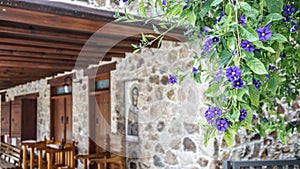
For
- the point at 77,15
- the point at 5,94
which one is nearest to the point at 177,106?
the point at 77,15

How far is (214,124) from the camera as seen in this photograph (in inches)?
Result: 39.8

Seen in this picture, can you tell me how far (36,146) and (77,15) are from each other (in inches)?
188

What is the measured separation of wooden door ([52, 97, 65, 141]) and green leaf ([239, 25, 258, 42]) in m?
6.96

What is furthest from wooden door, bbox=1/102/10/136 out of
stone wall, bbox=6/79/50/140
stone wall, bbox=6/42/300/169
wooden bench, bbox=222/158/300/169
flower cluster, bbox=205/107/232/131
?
flower cluster, bbox=205/107/232/131

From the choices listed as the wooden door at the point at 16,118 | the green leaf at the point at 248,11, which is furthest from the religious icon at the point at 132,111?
the wooden door at the point at 16,118

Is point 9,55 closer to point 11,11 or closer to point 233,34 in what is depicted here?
point 11,11

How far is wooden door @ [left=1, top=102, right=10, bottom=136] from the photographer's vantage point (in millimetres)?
10930

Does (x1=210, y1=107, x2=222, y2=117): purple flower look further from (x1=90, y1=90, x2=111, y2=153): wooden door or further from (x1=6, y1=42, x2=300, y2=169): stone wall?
(x1=90, y1=90, x2=111, y2=153): wooden door

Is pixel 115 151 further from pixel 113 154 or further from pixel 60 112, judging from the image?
pixel 60 112

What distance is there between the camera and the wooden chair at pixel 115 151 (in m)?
4.77

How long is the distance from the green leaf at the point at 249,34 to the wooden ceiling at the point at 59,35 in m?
1.86

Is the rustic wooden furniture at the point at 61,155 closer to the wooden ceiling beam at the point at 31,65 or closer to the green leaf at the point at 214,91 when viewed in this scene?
the wooden ceiling beam at the point at 31,65

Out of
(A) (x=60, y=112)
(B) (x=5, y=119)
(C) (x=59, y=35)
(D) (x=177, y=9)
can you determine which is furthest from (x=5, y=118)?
(D) (x=177, y=9)

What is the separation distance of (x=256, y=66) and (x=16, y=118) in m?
10.2
